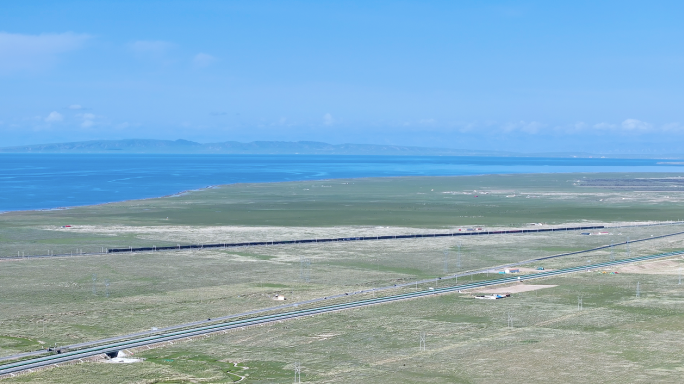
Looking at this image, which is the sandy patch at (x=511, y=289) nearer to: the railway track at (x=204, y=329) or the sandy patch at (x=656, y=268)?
the railway track at (x=204, y=329)

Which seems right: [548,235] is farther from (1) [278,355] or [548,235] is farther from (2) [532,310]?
(1) [278,355]

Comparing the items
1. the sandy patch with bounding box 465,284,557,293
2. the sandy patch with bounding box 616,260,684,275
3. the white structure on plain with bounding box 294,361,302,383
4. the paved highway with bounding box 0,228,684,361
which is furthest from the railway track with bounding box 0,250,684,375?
the white structure on plain with bounding box 294,361,302,383

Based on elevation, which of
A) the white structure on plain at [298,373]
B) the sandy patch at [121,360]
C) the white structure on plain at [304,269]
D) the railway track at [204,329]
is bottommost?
the white structure on plain at [298,373]

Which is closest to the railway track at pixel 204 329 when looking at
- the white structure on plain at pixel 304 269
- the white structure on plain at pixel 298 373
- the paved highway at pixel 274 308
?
the paved highway at pixel 274 308

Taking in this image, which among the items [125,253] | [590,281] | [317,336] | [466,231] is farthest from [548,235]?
[317,336]

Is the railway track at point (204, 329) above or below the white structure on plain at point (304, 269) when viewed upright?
below

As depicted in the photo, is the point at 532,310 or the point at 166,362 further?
the point at 532,310

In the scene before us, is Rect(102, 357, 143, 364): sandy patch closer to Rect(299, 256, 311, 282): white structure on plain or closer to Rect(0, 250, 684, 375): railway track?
Rect(0, 250, 684, 375): railway track

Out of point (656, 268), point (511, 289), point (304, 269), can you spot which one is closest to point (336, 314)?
point (511, 289)
